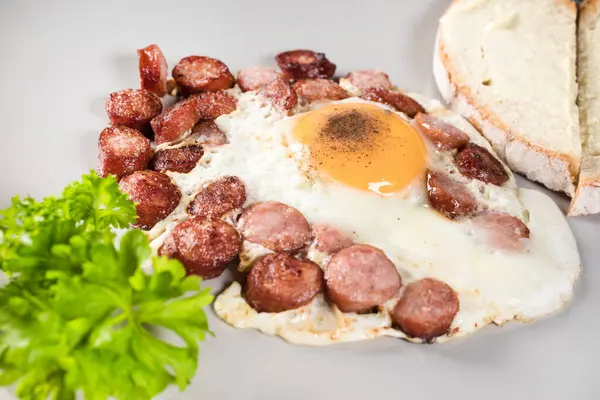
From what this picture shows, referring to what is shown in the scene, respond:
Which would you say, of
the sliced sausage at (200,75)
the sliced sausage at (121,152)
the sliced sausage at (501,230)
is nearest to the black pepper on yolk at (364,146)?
the sliced sausage at (501,230)

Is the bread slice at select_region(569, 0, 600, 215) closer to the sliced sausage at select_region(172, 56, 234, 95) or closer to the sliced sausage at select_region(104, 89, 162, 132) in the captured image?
the sliced sausage at select_region(172, 56, 234, 95)

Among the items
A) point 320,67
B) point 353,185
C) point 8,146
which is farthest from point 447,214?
point 8,146

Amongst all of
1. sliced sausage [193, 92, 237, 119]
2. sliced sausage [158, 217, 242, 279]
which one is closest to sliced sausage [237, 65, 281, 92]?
sliced sausage [193, 92, 237, 119]

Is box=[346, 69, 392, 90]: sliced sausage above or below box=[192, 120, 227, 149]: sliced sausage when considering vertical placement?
above

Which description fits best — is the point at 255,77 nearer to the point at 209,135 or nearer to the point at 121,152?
the point at 209,135

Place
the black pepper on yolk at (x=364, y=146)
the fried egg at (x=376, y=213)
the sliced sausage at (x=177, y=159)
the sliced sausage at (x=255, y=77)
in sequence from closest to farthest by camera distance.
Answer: the fried egg at (x=376, y=213), the black pepper on yolk at (x=364, y=146), the sliced sausage at (x=177, y=159), the sliced sausage at (x=255, y=77)

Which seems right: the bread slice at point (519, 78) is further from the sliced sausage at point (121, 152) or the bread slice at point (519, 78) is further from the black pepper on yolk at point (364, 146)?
the sliced sausage at point (121, 152)

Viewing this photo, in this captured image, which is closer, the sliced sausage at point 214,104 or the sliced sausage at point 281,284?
the sliced sausage at point 281,284
